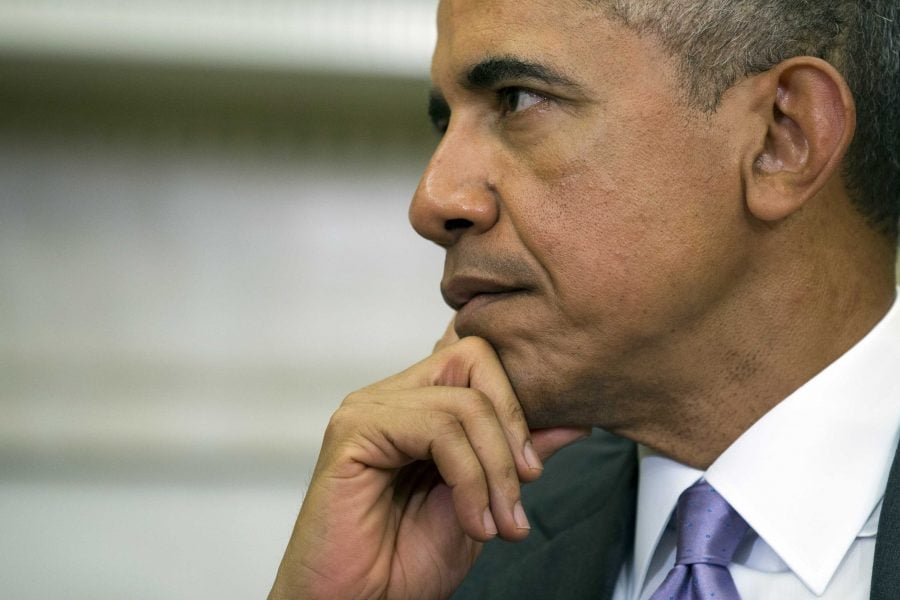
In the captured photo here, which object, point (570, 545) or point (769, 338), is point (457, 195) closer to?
point (769, 338)

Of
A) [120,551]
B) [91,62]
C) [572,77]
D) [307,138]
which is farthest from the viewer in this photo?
[307,138]

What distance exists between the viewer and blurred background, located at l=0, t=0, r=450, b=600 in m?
1.81

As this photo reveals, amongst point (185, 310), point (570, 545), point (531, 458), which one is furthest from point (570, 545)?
point (185, 310)

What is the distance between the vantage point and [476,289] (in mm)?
1033

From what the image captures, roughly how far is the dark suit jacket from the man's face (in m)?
0.25

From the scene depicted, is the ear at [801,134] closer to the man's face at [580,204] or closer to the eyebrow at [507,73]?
the man's face at [580,204]

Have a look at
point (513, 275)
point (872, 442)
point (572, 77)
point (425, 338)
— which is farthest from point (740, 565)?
point (425, 338)

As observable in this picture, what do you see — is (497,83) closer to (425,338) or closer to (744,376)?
(744,376)

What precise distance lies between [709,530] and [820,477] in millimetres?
123

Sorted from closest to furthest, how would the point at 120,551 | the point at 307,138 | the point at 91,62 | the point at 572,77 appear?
1. the point at 572,77
2. the point at 91,62
3. the point at 120,551
4. the point at 307,138

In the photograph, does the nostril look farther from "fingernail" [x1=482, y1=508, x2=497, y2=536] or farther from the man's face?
"fingernail" [x1=482, y1=508, x2=497, y2=536]

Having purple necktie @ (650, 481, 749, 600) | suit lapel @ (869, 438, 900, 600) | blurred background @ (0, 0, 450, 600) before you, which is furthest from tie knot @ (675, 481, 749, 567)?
blurred background @ (0, 0, 450, 600)

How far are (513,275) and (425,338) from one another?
1.01 m

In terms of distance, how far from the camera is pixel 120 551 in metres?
1.79
